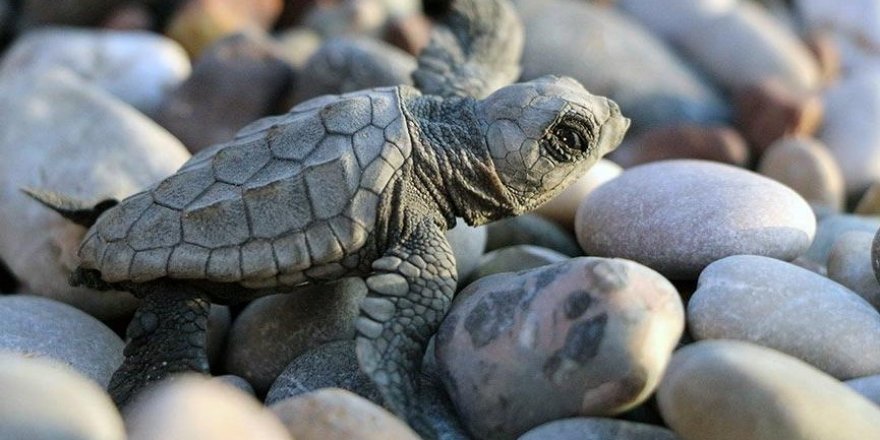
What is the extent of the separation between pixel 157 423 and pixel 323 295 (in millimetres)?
902

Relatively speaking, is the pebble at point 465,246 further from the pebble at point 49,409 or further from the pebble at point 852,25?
the pebble at point 852,25

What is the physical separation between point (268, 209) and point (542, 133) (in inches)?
23.7

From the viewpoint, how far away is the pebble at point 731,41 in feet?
13.9

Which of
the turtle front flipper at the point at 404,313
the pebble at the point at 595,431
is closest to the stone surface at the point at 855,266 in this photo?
the pebble at the point at 595,431

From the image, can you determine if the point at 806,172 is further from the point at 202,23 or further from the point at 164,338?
the point at 202,23

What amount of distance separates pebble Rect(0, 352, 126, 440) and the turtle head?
1011mm

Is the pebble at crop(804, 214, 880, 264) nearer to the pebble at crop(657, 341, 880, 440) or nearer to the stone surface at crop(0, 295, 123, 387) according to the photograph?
the pebble at crop(657, 341, 880, 440)

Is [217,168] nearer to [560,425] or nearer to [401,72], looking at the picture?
[560,425]

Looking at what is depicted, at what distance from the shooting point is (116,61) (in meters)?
3.41

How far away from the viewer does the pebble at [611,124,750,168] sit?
3.45 meters

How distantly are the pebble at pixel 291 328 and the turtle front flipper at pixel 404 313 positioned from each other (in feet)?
0.95

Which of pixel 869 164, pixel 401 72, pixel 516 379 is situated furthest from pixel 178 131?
pixel 869 164

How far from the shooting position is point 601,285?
1530 millimetres

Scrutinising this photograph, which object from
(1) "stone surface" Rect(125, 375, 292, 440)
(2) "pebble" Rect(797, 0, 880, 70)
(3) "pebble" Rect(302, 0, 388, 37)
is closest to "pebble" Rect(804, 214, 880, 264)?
(1) "stone surface" Rect(125, 375, 292, 440)
